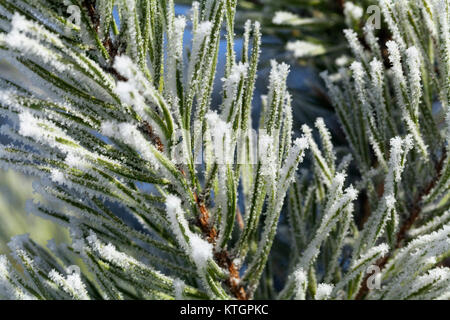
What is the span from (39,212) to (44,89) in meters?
0.17

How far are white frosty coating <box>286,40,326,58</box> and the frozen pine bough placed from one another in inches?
10.0

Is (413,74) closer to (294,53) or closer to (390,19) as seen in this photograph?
(390,19)

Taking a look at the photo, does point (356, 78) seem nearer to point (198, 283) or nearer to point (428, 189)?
point (428, 189)

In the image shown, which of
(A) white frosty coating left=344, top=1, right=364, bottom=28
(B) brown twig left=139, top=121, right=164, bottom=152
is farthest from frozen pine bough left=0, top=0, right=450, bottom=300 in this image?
(A) white frosty coating left=344, top=1, right=364, bottom=28

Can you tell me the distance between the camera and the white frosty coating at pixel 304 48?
3.21ft

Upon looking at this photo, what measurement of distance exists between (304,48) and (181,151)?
49 centimetres

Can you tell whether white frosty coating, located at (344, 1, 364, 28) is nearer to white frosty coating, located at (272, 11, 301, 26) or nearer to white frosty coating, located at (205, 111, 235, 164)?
white frosty coating, located at (272, 11, 301, 26)

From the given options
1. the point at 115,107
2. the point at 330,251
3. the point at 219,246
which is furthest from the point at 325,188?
the point at 115,107

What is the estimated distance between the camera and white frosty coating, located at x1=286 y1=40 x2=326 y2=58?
0.98m

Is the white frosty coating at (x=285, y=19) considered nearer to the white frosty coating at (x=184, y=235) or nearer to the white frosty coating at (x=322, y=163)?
the white frosty coating at (x=322, y=163)

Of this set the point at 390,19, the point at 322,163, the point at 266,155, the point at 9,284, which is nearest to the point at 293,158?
the point at 266,155

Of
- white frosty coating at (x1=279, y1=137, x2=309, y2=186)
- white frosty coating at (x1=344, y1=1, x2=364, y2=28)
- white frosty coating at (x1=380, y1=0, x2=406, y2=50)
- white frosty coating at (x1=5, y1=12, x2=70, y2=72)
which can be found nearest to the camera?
white frosty coating at (x1=5, y1=12, x2=70, y2=72)

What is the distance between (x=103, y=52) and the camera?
1.85ft

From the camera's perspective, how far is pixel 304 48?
3.28 feet
